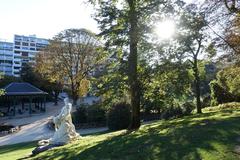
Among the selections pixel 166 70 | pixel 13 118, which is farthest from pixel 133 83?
pixel 13 118

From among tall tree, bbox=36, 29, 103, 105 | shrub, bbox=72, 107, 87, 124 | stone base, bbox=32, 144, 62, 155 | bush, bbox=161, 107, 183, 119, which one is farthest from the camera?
tall tree, bbox=36, 29, 103, 105

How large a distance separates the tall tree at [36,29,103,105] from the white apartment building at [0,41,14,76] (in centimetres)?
8991

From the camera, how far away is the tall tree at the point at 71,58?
197 feet

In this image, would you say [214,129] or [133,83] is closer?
[214,129]


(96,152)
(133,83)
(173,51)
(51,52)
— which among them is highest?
(51,52)

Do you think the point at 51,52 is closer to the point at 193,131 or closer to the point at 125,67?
the point at 125,67

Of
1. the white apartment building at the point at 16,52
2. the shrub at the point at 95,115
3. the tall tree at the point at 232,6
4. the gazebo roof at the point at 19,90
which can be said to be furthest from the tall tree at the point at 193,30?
the white apartment building at the point at 16,52

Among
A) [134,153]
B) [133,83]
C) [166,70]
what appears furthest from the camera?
[166,70]

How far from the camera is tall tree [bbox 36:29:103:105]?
60062 mm

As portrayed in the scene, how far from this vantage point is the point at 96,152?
1199cm

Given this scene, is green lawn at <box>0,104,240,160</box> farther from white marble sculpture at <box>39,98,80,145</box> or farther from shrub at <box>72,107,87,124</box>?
shrub at <box>72,107,87,124</box>

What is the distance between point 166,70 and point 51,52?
4322 centimetres

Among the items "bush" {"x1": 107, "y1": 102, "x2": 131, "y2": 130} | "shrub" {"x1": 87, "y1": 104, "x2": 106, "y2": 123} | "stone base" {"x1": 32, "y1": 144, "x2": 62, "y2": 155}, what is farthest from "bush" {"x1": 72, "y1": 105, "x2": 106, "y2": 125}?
"stone base" {"x1": 32, "y1": 144, "x2": 62, "y2": 155}

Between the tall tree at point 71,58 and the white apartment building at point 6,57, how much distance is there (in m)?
89.9
